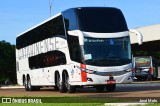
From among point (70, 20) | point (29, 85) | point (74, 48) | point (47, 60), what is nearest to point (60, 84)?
point (47, 60)

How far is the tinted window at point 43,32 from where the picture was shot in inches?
973

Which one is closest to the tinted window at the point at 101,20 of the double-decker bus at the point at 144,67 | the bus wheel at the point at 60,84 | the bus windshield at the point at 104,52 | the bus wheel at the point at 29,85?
the bus windshield at the point at 104,52

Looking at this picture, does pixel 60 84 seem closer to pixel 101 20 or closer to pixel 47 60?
pixel 47 60

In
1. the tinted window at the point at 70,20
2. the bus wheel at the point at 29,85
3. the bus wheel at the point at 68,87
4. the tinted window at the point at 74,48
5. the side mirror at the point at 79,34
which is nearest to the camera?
the side mirror at the point at 79,34

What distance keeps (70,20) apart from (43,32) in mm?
4817

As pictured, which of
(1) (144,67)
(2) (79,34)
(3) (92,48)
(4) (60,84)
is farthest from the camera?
(1) (144,67)

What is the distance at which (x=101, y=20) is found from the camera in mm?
22844

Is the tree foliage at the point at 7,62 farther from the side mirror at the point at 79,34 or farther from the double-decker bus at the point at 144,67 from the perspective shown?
the side mirror at the point at 79,34

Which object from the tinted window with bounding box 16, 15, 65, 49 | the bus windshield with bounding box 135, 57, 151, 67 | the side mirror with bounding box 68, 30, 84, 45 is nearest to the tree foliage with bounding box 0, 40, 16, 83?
the bus windshield with bounding box 135, 57, 151, 67

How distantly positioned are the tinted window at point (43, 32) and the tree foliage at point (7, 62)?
4646 centimetres

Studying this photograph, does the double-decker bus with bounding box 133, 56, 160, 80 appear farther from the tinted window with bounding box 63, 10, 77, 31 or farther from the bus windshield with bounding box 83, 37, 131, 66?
the bus windshield with bounding box 83, 37, 131, 66

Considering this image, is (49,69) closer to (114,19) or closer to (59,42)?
(59,42)

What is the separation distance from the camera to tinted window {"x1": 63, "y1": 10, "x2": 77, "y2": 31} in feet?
74.6

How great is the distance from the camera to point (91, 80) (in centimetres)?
2239
